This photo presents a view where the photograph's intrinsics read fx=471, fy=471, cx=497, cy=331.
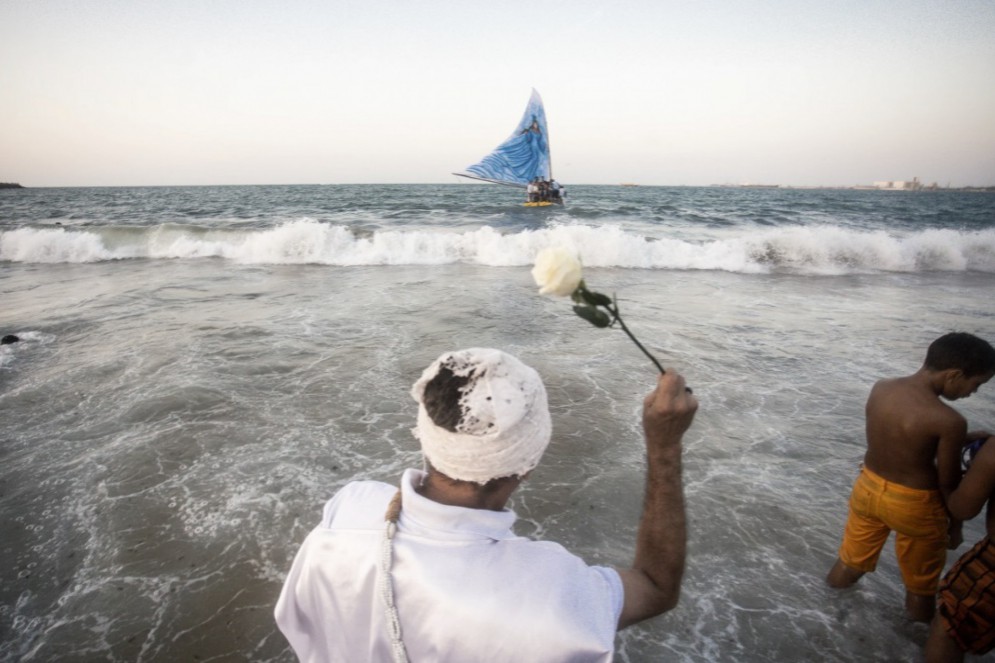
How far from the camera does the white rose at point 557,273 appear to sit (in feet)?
3.81

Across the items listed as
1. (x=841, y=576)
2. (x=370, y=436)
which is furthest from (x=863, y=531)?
(x=370, y=436)

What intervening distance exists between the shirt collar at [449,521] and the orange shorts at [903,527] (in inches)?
108

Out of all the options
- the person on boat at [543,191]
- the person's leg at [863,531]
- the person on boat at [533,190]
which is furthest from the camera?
the person on boat at [543,191]

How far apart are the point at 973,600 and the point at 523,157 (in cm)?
2887

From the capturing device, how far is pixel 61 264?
15.0 metres

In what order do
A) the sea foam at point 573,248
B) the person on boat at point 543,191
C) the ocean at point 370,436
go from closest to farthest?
the ocean at point 370,436
the sea foam at point 573,248
the person on boat at point 543,191

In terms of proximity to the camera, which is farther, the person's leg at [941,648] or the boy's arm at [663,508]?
the person's leg at [941,648]

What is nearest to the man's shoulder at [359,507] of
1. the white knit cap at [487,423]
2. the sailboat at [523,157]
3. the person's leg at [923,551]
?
the white knit cap at [487,423]

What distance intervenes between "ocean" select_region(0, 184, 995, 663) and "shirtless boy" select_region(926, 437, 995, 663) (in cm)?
43

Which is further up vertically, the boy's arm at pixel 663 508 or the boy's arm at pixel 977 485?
the boy's arm at pixel 663 508

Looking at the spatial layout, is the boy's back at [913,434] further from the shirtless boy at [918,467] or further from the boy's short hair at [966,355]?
the boy's short hair at [966,355]

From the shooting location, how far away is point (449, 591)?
1045 millimetres

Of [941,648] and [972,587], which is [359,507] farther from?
[941,648]

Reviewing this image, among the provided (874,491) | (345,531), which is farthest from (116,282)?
(874,491)
